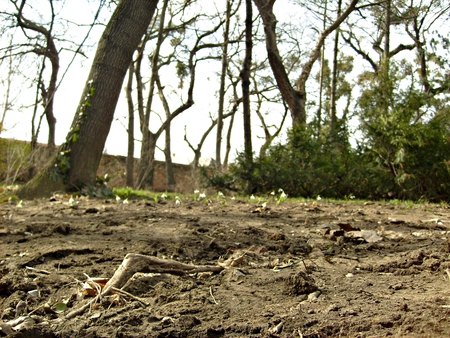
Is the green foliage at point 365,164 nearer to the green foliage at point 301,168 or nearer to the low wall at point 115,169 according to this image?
the green foliage at point 301,168

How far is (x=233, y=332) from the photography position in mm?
2004

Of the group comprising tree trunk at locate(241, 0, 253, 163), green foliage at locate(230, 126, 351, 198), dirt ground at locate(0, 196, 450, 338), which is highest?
tree trunk at locate(241, 0, 253, 163)

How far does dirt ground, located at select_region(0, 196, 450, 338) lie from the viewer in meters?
2.03

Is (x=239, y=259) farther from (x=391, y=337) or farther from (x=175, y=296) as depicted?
(x=391, y=337)

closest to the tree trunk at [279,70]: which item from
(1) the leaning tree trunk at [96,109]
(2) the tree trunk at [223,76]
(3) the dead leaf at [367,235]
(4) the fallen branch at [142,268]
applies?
(1) the leaning tree trunk at [96,109]

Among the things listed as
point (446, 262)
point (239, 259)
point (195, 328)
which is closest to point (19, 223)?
point (239, 259)

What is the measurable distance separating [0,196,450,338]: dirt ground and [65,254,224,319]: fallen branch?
0.9 inches

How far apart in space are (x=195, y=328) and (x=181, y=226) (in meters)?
2.27

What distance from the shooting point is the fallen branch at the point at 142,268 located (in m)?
2.54

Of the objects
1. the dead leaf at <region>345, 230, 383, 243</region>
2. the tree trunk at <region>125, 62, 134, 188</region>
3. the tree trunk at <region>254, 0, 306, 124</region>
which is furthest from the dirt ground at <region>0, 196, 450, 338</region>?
the tree trunk at <region>125, 62, 134, 188</region>

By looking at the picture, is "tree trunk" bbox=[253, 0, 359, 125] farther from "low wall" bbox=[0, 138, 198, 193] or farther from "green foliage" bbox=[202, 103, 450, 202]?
"low wall" bbox=[0, 138, 198, 193]

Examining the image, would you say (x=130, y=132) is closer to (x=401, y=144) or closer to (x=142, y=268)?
(x=401, y=144)

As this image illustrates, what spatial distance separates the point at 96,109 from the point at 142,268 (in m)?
5.72

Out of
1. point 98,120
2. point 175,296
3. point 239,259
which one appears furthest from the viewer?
point 98,120
